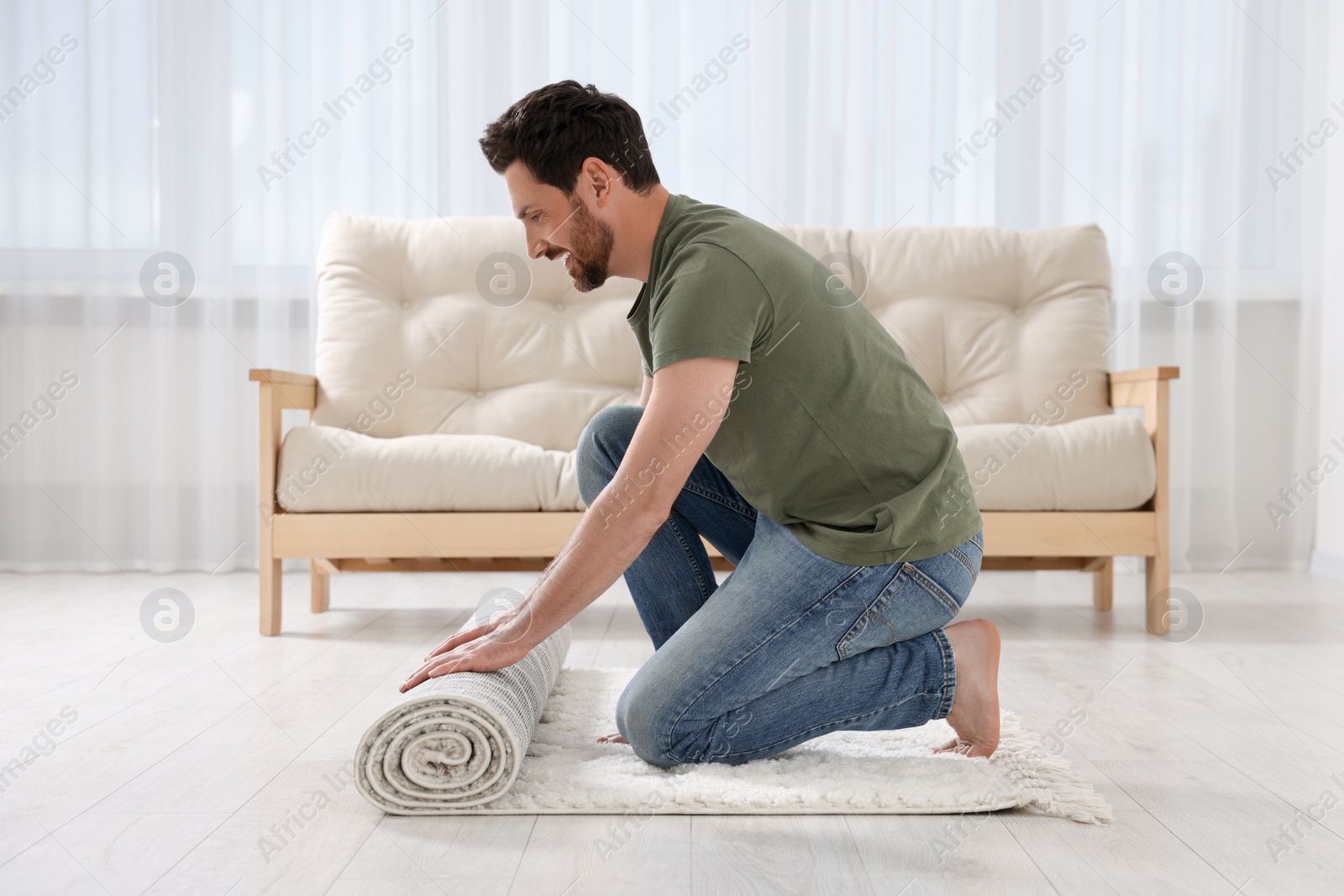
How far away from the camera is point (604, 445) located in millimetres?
1406

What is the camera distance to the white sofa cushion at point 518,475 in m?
2.03

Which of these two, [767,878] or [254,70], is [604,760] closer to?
[767,878]

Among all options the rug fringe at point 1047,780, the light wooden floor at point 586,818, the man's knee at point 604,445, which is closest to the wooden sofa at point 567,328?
the light wooden floor at point 586,818

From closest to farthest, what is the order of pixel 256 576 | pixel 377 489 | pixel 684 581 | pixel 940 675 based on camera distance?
1. pixel 940 675
2. pixel 684 581
3. pixel 377 489
4. pixel 256 576

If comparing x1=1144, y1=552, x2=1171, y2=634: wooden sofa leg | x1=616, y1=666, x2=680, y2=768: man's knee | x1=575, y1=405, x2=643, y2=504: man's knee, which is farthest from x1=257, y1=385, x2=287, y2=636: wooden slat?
x1=1144, y1=552, x2=1171, y2=634: wooden sofa leg

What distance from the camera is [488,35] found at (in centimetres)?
308

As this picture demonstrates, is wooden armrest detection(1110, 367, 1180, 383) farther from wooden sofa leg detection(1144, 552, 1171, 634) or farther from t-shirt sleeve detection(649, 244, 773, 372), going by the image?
t-shirt sleeve detection(649, 244, 773, 372)

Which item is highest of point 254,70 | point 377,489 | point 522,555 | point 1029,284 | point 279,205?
point 254,70

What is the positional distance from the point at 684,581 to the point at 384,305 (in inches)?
56.2

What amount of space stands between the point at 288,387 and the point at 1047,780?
1.69 meters

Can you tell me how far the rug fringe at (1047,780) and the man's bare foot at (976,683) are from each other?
35mm

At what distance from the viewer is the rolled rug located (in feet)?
3.53

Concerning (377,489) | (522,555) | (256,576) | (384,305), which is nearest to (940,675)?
(522,555)

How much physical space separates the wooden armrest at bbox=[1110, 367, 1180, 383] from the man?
1091 mm
